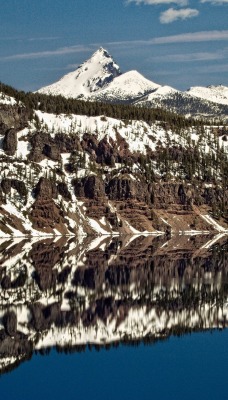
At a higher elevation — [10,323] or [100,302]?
[100,302]

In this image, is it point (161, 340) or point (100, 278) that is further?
point (100, 278)

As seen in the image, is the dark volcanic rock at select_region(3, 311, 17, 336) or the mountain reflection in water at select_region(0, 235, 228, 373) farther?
the mountain reflection in water at select_region(0, 235, 228, 373)

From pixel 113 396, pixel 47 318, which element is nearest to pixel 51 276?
pixel 47 318

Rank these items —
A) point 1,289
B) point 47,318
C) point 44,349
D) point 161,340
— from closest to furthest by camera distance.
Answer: point 44,349 < point 161,340 < point 47,318 < point 1,289

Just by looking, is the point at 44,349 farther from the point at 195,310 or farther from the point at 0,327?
the point at 195,310

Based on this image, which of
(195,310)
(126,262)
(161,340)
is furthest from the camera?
(126,262)

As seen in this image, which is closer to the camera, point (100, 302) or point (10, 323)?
point (10, 323)

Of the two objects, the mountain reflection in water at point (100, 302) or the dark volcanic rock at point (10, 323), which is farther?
the mountain reflection in water at point (100, 302)
